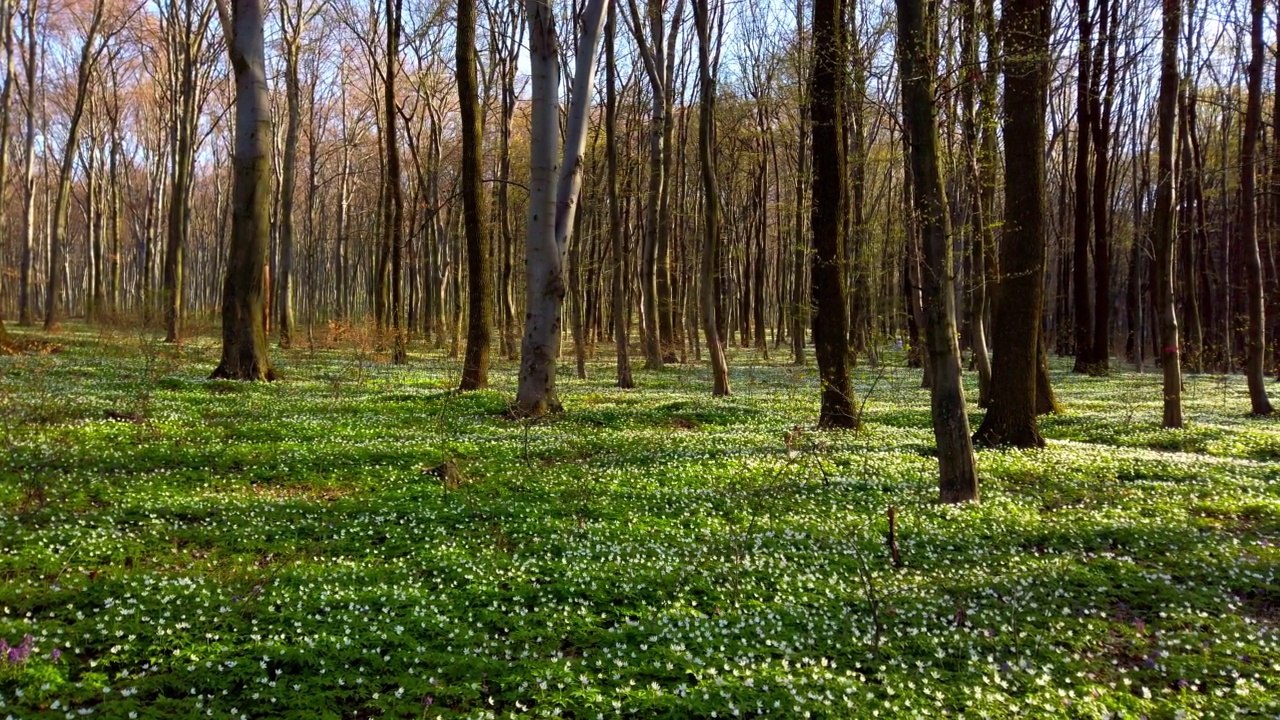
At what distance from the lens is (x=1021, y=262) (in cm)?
1159

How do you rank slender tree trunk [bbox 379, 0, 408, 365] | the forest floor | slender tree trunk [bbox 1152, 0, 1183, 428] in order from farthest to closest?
1. slender tree trunk [bbox 379, 0, 408, 365]
2. slender tree trunk [bbox 1152, 0, 1183, 428]
3. the forest floor

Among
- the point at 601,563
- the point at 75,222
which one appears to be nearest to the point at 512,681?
the point at 601,563

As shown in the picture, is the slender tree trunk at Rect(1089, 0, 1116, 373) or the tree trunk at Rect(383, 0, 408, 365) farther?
the slender tree trunk at Rect(1089, 0, 1116, 373)

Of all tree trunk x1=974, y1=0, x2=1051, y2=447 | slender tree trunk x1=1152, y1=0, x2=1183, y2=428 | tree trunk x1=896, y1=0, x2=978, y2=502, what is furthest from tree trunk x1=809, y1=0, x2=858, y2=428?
slender tree trunk x1=1152, y1=0, x2=1183, y2=428

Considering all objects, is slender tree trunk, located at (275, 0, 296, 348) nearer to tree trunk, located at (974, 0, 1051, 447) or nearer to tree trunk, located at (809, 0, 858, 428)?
tree trunk, located at (809, 0, 858, 428)

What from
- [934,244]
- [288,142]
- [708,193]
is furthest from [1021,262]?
[288,142]

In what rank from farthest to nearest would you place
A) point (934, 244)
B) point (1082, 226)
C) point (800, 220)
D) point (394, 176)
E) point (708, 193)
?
point (800, 220) < point (1082, 226) < point (394, 176) < point (708, 193) < point (934, 244)

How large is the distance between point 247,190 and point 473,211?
4.76m

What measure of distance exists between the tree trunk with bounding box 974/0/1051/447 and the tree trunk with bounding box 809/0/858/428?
8.39 feet

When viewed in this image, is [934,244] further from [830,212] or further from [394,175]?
[394,175]

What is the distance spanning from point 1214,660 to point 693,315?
3583 cm

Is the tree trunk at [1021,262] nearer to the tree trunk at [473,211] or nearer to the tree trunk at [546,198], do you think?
the tree trunk at [546,198]

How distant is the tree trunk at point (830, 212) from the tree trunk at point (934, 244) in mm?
3970

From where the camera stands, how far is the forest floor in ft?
12.8
